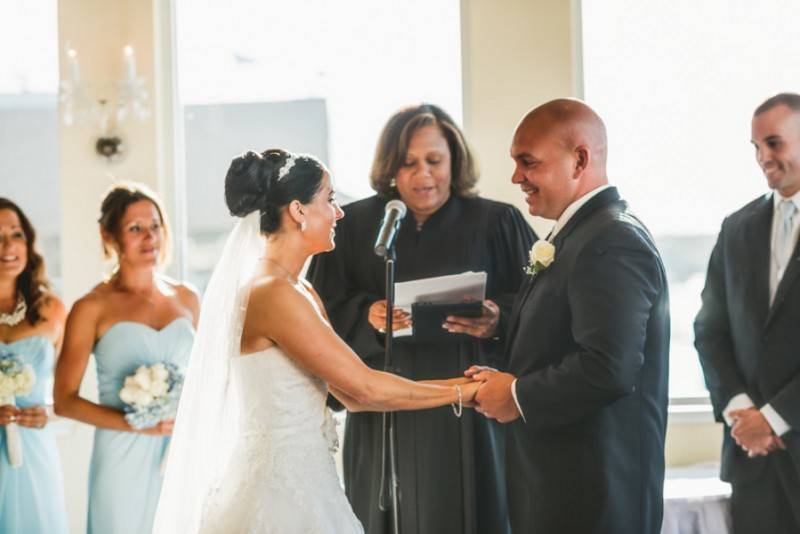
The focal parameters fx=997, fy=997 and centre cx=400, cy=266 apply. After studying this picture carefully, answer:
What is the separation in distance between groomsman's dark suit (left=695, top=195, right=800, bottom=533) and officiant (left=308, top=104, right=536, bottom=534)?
79 cm

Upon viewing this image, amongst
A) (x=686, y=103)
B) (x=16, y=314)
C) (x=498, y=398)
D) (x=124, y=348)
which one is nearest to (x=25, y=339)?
(x=16, y=314)

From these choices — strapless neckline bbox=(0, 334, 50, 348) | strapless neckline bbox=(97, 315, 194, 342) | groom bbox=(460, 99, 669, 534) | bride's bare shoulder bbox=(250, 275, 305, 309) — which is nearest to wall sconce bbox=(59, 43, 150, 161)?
strapless neckline bbox=(0, 334, 50, 348)

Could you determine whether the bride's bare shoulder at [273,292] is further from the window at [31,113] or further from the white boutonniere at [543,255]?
the window at [31,113]

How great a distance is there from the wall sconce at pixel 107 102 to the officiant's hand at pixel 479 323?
2.84 m

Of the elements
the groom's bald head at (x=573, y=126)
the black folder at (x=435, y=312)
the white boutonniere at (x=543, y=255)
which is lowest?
the black folder at (x=435, y=312)

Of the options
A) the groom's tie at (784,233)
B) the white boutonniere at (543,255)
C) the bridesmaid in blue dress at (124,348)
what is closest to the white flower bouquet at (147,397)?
the bridesmaid in blue dress at (124,348)

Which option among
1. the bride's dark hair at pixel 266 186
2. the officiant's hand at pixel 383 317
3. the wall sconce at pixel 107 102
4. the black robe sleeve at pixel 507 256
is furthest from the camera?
the wall sconce at pixel 107 102

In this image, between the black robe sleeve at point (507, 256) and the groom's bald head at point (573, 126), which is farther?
the black robe sleeve at point (507, 256)

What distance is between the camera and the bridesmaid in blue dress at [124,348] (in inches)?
169

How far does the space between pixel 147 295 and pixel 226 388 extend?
1723 millimetres

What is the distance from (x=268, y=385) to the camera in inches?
115

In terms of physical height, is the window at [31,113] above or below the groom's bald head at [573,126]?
above

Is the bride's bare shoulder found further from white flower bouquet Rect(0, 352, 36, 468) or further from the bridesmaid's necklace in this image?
the bridesmaid's necklace

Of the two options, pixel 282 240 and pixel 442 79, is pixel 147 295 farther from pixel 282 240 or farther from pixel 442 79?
pixel 442 79
